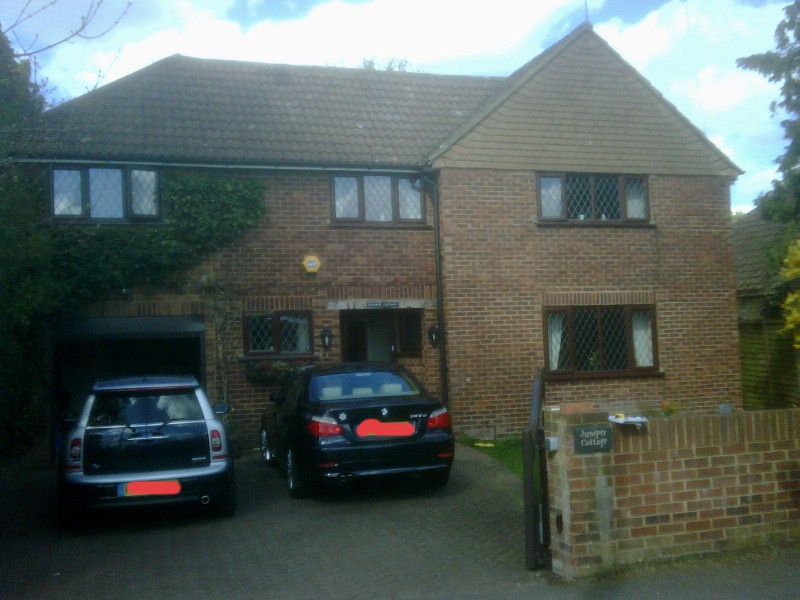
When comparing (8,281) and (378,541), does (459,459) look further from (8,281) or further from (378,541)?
(8,281)

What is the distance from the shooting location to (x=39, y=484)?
11.5m

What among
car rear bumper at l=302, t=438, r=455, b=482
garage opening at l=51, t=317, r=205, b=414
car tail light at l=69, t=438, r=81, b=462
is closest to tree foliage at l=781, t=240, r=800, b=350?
car rear bumper at l=302, t=438, r=455, b=482

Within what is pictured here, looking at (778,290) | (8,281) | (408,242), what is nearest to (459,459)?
(408,242)

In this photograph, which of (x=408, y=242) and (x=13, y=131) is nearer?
(x=13, y=131)

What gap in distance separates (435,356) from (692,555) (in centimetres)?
834

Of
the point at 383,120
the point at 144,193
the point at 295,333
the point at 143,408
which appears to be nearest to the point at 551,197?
the point at 383,120

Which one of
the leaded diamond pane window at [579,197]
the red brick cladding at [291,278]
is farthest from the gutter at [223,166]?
the leaded diamond pane window at [579,197]

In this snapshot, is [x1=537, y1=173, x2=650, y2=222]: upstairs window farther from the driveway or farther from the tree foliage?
the driveway

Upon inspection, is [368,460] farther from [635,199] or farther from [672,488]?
[635,199]

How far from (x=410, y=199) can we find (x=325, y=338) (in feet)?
9.52

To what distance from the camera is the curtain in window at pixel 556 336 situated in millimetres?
14922

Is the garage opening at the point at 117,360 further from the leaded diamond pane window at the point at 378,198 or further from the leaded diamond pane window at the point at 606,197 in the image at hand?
the leaded diamond pane window at the point at 606,197

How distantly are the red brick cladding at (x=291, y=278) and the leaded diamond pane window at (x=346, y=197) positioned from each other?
0.79ft

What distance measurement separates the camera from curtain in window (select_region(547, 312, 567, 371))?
49.0 feet
